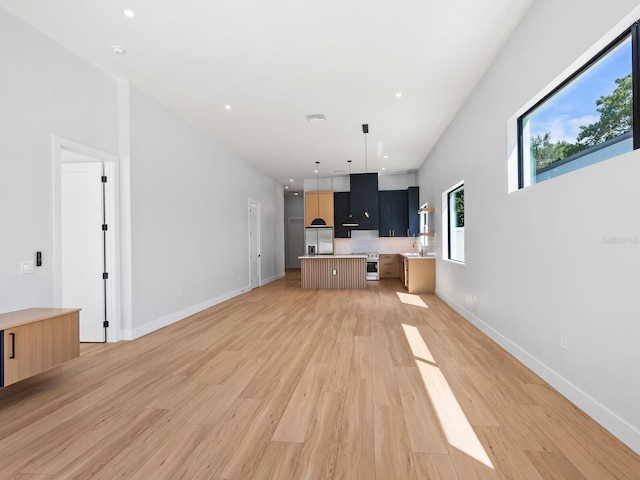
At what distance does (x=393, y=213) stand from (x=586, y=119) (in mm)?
7963

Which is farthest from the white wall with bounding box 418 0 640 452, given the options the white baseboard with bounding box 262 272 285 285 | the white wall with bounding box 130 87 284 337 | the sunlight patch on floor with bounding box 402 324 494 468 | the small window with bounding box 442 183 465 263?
the white baseboard with bounding box 262 272 285 285

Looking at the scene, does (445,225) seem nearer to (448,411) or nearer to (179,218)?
(179,218)

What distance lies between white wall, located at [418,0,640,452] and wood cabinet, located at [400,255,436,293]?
3.06 m

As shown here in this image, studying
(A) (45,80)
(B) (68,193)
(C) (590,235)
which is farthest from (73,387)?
(C) (590,235)

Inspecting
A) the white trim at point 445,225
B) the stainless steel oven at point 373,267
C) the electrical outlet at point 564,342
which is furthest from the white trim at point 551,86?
the stainless steel oven at point 373,267

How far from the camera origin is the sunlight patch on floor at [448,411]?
1916 mm

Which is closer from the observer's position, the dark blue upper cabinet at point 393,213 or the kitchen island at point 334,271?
the kitchen island at point 334,271

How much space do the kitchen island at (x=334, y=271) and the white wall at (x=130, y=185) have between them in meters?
1.85

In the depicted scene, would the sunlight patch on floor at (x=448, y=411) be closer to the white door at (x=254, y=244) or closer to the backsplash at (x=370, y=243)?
the white door at (x=254, y=244)

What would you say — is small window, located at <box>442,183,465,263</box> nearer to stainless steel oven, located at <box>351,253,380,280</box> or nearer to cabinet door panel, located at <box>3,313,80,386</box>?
stainless steel oven, located at <box>351,253,380,280</box>

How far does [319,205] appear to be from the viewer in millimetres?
10523

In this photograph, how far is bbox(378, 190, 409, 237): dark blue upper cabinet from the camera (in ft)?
34.2

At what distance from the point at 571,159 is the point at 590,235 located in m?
0.74

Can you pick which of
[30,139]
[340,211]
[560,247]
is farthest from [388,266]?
[30,139]
